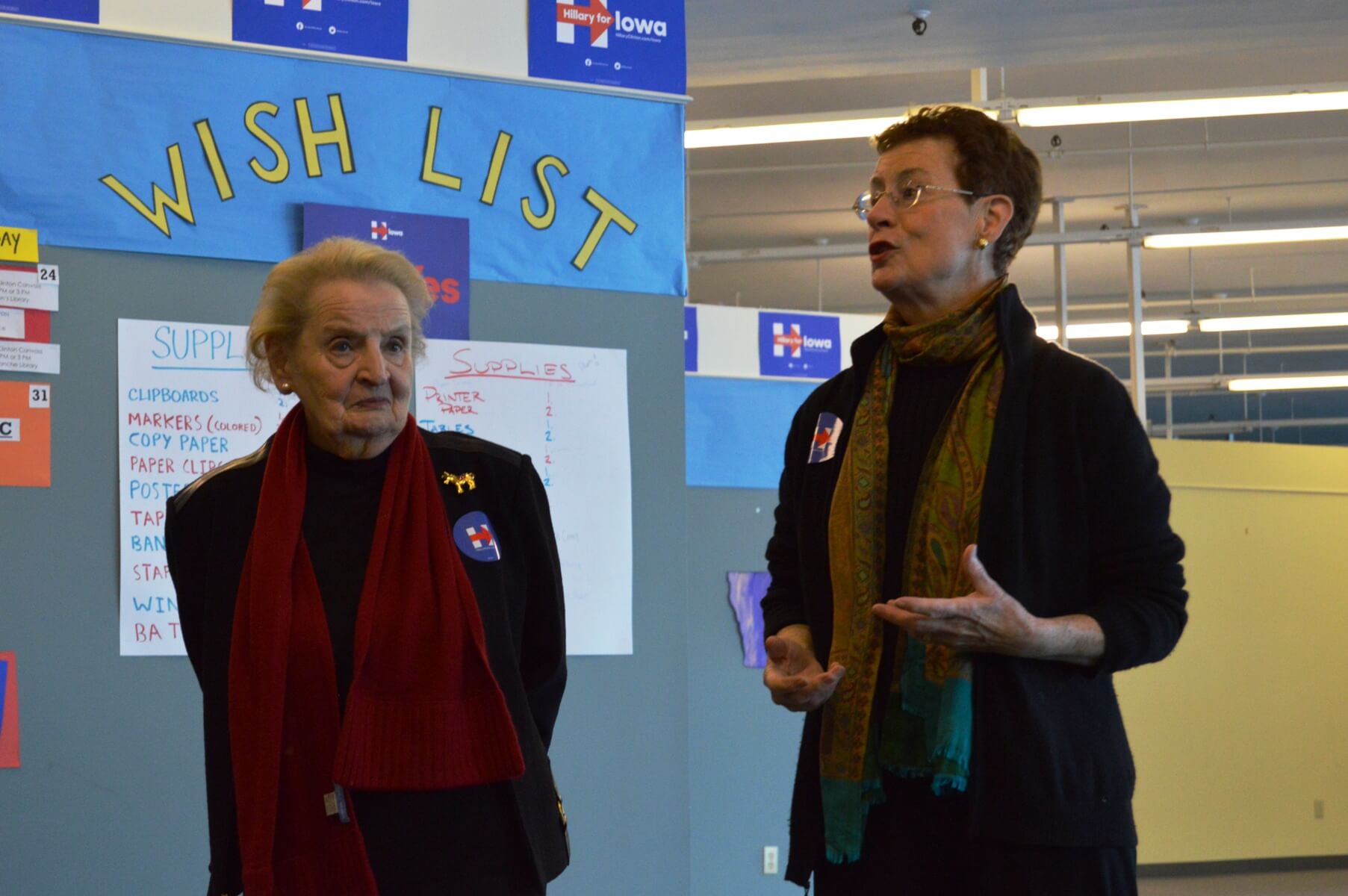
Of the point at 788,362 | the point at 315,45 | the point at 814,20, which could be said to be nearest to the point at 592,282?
the point at 315,45

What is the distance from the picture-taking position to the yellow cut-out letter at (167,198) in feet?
10.5

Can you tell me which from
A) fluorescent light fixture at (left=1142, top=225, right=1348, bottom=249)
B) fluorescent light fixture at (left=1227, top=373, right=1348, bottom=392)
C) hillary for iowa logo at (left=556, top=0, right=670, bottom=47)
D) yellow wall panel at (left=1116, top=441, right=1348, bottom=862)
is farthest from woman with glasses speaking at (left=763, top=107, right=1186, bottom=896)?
fluorescent light fixture at (left=1227, top=373, right=1348, bottom=392)

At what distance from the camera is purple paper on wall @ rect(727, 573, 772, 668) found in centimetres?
683

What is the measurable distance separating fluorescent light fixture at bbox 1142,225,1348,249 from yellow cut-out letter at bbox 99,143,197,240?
7200 mm

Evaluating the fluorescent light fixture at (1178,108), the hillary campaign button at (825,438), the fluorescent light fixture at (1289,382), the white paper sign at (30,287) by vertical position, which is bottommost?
the hillary campaign button at (825,438)

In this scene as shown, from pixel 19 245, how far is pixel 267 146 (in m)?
0.60

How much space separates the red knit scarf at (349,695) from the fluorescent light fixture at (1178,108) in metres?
5.70

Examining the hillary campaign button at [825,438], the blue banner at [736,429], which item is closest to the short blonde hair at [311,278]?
the hillary campaign button at [825,438]

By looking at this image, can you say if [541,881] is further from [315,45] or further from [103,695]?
[315,45]

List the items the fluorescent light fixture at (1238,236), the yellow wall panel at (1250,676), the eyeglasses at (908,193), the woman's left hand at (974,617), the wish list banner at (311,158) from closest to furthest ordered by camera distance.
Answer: the woman's left hand at (974,617) < the eyeglasses at (908,193) < the wish list banner at (311,158) < the fluorescent light fixture at (1238,236) < the yellow wall panel at (1250,676)

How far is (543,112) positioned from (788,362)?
3.56 m

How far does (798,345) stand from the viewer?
7.16 meters

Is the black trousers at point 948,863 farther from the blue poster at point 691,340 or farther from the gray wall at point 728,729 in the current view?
the blue poster at point 691,340

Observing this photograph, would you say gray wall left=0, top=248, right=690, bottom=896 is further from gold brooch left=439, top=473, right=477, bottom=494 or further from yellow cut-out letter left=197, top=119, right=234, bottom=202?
gold brooch left=439, top=473, right=477, bottom=494
